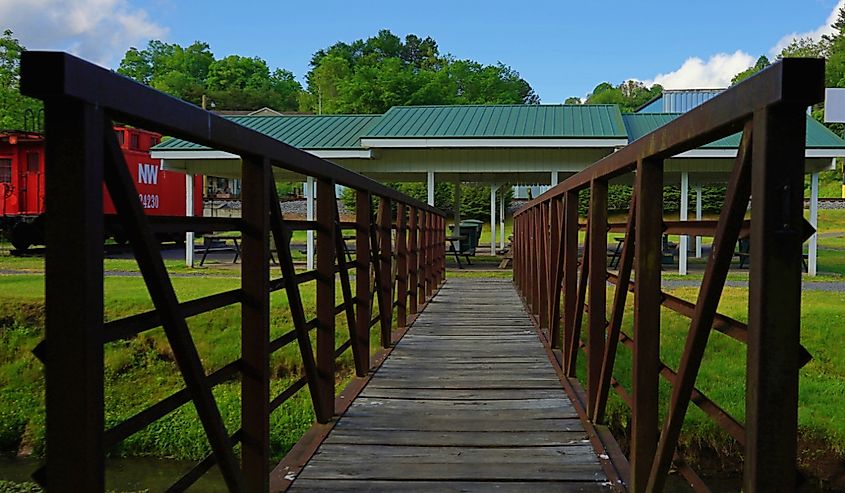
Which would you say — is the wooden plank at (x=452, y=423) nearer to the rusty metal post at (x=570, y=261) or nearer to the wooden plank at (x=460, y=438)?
the wooden plank at (x=460, y=438)

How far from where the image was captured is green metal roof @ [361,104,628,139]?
14.0m

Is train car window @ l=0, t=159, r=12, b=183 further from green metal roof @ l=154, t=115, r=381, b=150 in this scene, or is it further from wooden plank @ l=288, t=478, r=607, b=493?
wooden plank @ l=288, t=478, r=607, b=493

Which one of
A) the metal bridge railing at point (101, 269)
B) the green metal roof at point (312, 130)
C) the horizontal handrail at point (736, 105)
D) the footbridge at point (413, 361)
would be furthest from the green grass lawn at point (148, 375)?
the horizontal handrail at point (736, 105)

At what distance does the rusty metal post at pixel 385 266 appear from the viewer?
4988mm

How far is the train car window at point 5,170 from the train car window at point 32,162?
1.42ft

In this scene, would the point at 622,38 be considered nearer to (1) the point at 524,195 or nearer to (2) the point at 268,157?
(1) the point at 524,195

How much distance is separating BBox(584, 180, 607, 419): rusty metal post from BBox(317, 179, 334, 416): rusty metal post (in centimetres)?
105

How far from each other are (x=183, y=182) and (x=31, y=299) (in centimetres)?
1044

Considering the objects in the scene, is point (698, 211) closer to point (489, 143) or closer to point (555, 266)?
point (489, 143)

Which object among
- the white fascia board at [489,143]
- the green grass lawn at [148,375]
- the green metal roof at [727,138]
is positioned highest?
the green metal roof at [727,138]

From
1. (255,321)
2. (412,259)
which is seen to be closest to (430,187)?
(412,259)

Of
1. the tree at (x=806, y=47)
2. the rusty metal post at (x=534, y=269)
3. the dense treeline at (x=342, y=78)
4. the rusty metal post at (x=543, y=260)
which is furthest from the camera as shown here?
the tree at (x=806, y=47)

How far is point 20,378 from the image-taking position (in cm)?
955

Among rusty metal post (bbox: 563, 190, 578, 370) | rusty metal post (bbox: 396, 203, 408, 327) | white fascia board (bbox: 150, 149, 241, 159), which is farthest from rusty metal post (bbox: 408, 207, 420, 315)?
white fascia board (bbox: 150, 149, 241, 159)
